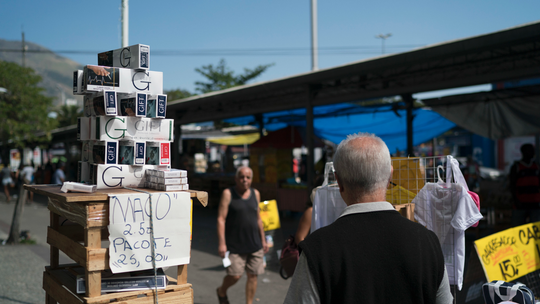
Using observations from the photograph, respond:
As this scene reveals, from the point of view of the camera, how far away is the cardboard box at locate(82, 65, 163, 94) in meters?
3.15

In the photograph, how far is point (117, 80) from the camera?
3211 mm

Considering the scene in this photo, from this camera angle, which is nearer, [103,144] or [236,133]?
[103,144]

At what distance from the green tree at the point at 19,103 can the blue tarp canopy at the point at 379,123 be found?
11.3 m

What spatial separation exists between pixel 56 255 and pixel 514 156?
108ft

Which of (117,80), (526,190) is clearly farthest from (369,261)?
(526,190)

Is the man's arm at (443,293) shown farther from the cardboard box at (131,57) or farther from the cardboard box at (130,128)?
the cardboard box at (131,57)

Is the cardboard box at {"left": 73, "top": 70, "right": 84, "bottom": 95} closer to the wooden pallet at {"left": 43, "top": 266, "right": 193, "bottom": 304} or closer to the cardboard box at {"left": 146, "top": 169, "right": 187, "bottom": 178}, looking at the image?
the cardboard box at {"left": 146, "top": 169, "right": 187, "bottom": 178}

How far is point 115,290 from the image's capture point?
2.83 m

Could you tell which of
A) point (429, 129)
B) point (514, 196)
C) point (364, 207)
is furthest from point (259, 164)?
point (364, 207)

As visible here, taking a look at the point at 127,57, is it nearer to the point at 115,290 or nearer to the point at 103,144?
the point at 103,144

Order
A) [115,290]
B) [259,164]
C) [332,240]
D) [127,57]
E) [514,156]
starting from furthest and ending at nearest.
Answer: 1. [514,156]
2. [259,164]
3. [127,57]
4. [115,290]
5. [332,240]

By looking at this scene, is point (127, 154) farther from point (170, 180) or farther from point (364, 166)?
point (364, 166)

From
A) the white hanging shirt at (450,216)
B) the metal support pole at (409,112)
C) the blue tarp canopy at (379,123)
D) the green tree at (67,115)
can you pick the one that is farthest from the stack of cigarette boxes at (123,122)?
the green tree at (67,115)

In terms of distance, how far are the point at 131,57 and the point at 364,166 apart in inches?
91.6
